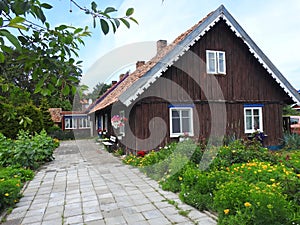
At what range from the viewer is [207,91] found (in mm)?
9609

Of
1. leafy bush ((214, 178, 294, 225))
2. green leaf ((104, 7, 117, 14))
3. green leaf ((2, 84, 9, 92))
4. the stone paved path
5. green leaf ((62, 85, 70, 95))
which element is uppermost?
green leaf ((104, 7, 117, 14))

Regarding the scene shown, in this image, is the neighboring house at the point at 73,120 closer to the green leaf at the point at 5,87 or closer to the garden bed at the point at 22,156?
the garden bed at the point at 22,156

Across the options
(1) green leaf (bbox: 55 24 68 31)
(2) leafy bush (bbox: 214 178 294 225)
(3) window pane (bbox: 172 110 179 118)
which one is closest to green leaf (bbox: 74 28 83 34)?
(1) green leaf (bbox: 55 24 68 31)

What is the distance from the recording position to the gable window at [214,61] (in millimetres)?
9664

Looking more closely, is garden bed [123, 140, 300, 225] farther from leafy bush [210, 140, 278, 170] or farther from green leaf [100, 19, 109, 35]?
green leaf [100, 19, 109, 35]

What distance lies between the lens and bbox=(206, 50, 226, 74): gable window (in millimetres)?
9664

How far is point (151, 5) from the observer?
2152 millimetres

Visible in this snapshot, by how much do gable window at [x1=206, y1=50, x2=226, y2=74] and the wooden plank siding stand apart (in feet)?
0.64

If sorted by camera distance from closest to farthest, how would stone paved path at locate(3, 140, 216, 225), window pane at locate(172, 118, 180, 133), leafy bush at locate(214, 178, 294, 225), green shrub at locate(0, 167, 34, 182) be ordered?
leafy bush at locate(214, 178, 294, 225)
stone paved path at locate(3, 140, 216, 225)
green shrub at locate(0, 167, 34, 182)
window pane at locate(172, 118, 180, 133)

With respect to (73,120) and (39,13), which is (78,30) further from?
(73,120)

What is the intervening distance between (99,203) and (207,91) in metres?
6.85

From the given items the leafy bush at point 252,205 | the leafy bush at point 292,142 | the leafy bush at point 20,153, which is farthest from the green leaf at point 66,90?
the leafy bush at point 292,142

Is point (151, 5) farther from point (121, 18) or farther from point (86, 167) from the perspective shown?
point (86, 167)

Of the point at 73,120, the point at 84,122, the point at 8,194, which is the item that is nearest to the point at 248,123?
the point at 8,194
